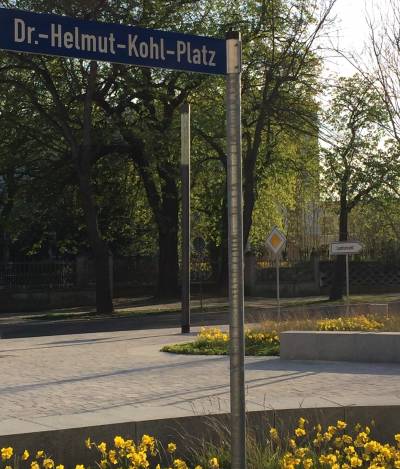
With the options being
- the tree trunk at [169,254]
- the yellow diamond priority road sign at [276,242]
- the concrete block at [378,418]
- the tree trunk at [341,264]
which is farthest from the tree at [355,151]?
the concrete block at [378,418]

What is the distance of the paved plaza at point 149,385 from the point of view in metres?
7.39

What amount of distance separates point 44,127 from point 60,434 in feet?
93.6

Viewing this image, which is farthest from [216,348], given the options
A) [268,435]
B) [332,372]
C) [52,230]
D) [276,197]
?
[276,197]

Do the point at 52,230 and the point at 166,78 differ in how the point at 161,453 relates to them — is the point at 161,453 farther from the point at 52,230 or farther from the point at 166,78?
the point at 52,230

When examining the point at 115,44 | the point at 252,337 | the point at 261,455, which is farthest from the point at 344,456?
the point at 252,337

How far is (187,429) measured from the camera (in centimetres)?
681

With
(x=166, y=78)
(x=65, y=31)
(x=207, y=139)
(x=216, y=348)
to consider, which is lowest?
(x=216, y=348)

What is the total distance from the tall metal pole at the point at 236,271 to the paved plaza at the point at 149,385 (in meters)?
2.39

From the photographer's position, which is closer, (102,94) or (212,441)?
(212,441)

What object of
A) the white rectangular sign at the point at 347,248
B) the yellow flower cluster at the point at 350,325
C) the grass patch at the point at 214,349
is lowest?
the grass patch at the point at 214,349

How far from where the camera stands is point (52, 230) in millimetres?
43594

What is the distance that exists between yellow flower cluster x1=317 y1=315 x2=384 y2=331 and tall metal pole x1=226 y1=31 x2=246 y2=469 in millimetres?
11336

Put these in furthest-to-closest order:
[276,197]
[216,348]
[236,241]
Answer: [276,197], [216,348], [236,241]

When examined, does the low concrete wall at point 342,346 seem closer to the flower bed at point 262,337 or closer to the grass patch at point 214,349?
the grass patch at point 214,349
